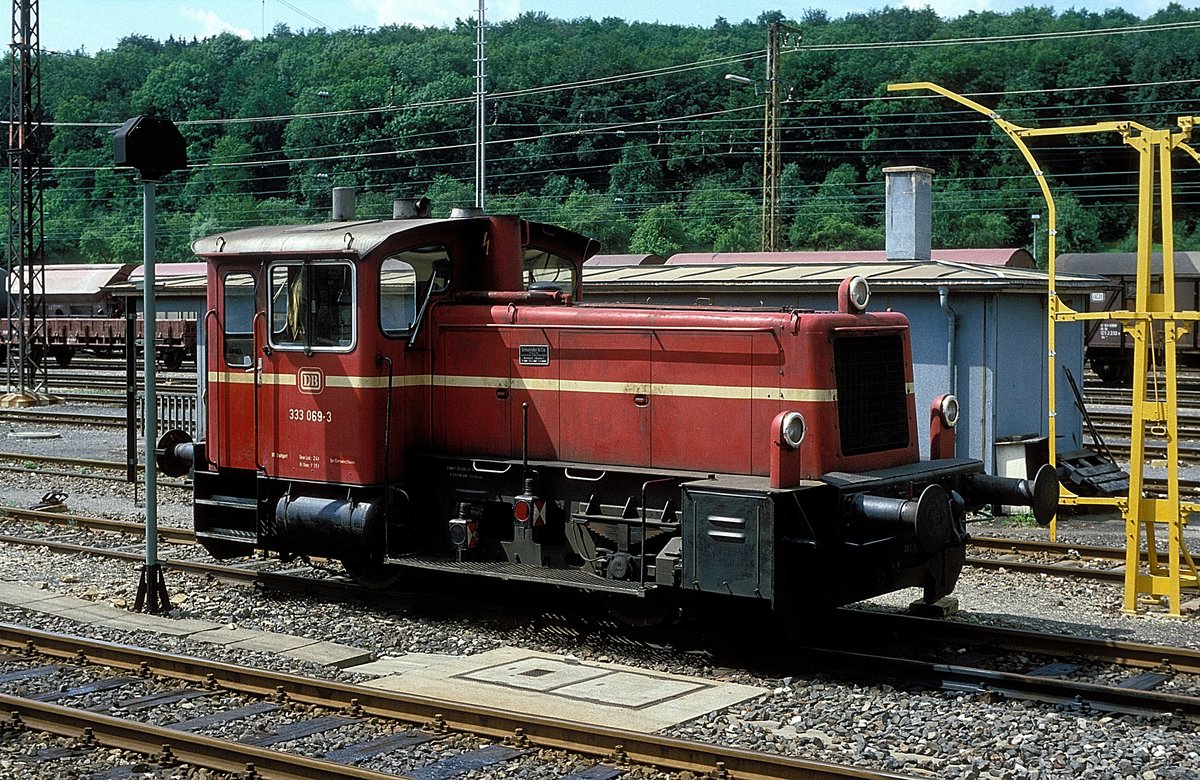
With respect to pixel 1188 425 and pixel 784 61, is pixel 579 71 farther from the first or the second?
pixel 1188 425

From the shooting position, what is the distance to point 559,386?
873 cm

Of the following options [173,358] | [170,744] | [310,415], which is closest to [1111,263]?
[173,358]

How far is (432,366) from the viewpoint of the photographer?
9.25m

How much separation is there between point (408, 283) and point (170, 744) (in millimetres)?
3839

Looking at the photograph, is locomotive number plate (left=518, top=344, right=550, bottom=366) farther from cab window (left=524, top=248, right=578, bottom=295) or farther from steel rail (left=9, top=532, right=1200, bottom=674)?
steel rail (left=9, top=532, right=1200, bottom=674)

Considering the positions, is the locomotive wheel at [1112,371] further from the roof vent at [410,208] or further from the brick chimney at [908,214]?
the roof vent at [410,208]

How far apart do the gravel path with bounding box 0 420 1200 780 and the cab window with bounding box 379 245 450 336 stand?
85.9 inches

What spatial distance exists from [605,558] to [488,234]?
261 cm

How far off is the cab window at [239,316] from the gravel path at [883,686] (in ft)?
6.31

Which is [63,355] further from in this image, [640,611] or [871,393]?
[871,393]

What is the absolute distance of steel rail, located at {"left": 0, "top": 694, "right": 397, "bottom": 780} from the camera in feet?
19.0

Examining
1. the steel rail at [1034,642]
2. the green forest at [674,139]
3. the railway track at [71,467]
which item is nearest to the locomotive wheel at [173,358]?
the railway track at [71,467]

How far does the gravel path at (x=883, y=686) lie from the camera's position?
6.11m

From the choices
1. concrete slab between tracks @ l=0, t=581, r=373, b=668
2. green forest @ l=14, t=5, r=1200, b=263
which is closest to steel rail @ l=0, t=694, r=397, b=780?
concrete slab between tracks @ l=0, t=581, r=373, b=668
